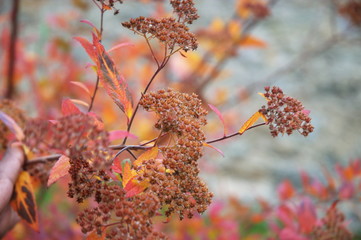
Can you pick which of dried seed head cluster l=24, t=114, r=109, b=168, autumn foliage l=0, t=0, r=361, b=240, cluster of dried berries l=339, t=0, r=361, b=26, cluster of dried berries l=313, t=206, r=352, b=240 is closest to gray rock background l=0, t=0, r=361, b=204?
cluster of dried berries l=339, t=0, r=361, b=26

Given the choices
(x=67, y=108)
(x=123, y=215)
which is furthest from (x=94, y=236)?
(x=67, y=108)

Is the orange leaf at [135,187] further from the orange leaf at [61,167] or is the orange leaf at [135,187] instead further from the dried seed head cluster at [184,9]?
the dried seed head cluster at [184,9]

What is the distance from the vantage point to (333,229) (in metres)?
0.75

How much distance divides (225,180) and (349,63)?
2.27m

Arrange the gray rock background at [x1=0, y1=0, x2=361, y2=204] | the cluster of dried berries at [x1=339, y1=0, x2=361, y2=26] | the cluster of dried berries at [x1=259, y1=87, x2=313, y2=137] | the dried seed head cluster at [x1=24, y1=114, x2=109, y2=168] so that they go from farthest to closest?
the gray rock background at [x1=0, y1=0, x2=361, y2=204]
the cluster of dried berries at [x1=339, y1=0, x2=361, y2=26]
the cluster of dried berries at [x1=259, y1=87, x2=313, y2=137]
the dried seed head cluster at [x1=24, y1=114, x2=109, y2=168]

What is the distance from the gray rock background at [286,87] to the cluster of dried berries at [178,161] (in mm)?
2743

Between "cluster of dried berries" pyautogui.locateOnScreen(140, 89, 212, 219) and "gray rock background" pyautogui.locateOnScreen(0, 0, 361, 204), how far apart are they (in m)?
2.74

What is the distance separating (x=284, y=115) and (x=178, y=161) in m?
0.15

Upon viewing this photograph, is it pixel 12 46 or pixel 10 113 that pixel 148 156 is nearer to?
pixel 10 113

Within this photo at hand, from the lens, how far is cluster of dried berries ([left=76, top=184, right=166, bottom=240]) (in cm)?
41

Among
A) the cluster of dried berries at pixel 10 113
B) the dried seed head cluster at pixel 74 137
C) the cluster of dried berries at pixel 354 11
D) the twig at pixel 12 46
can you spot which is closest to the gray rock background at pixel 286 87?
the cluster of dried berries at pixel 354 11

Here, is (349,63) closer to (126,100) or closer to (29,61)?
(29,61)

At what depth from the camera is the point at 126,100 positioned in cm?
54

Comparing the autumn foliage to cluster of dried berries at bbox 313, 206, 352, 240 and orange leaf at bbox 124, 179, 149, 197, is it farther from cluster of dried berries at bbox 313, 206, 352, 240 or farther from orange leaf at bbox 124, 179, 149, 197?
cluster of dried berries at bbox 313, 206, 352, 240
